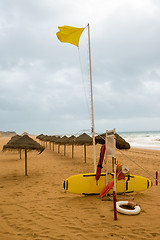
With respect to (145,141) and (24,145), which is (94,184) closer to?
(24,145)

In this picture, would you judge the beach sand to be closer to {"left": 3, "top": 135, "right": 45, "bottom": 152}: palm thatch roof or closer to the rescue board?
the rescue board

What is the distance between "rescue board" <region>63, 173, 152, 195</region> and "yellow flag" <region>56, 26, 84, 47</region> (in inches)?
187

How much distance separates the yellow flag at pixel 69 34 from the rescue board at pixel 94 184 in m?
4.76

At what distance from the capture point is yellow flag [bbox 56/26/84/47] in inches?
268

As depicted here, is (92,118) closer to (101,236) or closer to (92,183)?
(92,183)

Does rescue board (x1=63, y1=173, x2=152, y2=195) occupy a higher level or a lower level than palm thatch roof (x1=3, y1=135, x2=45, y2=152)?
lower

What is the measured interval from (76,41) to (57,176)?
5957mm

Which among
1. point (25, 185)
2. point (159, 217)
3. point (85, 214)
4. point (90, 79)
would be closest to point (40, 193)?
point (25, 185)

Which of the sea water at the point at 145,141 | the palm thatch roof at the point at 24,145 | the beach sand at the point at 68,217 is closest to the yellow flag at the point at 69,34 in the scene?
the palm thatch roof at the point at 24,145

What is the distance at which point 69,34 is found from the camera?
22.6 feet

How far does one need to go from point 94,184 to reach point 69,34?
5.23 meters

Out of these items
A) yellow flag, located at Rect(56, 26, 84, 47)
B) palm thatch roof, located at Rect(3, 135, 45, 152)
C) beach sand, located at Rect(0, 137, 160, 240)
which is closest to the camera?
beach sand, located at Rect(0, 137, 160, 240)

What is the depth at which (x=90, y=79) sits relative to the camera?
6.80 m

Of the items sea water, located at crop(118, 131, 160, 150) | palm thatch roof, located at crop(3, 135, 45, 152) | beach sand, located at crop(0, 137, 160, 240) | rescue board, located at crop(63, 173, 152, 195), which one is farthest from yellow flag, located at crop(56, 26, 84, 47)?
sea water, located at crop(118, 131, 160, 150)
